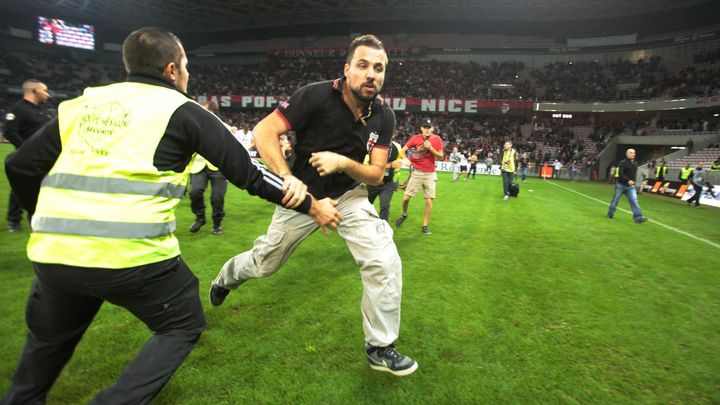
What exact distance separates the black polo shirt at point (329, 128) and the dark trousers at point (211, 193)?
4.13 metres

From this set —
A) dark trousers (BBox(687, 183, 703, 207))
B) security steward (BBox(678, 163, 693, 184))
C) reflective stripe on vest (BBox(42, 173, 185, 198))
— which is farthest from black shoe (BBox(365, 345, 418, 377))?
security steward (BBox(678, 163, 693, 184))

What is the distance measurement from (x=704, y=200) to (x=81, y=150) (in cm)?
2427

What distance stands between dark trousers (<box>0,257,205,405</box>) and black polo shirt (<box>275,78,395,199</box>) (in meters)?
1.55

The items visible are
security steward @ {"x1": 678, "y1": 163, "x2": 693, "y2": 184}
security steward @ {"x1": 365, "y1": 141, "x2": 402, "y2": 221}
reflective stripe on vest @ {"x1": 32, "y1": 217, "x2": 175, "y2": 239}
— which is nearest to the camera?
reflective stripe on vest @ {"x1": 32, "y1": 217, "x2": 175, "y2": 239}

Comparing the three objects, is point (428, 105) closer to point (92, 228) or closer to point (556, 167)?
point (556, 167)

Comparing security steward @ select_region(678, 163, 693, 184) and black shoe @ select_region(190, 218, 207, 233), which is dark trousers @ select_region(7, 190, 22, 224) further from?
security steward @ select_region(678, 163, 693, 184)

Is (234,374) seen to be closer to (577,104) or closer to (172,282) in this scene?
(172,282)

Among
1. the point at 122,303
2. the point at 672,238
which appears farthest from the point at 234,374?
the point at 672,238

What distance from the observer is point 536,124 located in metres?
41.3

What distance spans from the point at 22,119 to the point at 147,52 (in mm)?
6385

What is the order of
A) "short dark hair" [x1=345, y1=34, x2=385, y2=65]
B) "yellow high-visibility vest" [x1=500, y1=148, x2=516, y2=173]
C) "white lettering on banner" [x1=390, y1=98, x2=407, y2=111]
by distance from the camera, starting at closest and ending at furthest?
"short dark hair" [x1=345, y1=34, x2=385, y2=65] → "yellow high-visibility vest" [x1=500, y1=148, x2=516, y2=173] → "white lettering on banner" [x1=390, y1=98, x2=407, y2=111]

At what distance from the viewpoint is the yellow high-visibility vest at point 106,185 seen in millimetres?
1646

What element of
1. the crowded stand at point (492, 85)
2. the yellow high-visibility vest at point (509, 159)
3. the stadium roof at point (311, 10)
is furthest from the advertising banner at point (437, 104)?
the yellow high-visibility vest at point (509, 159)

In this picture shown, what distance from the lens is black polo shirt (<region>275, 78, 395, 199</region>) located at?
3.04 metres
